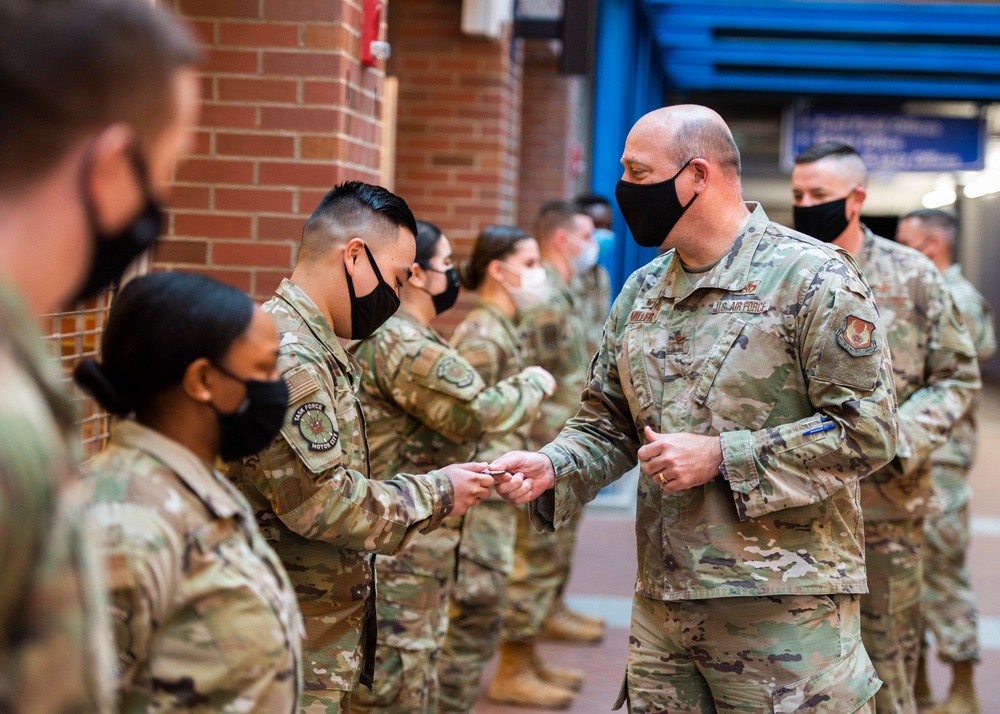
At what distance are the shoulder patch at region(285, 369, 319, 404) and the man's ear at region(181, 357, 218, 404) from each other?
2.56 feet

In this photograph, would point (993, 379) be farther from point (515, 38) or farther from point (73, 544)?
point (73, 544)

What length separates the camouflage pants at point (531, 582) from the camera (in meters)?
5.22

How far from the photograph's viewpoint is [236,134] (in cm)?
381

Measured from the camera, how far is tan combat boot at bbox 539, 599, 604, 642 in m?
5.90

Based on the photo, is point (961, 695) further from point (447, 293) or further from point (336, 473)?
point (336, 473)

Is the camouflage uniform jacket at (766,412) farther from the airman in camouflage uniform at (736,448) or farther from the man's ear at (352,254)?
the man's ear at (352,254)

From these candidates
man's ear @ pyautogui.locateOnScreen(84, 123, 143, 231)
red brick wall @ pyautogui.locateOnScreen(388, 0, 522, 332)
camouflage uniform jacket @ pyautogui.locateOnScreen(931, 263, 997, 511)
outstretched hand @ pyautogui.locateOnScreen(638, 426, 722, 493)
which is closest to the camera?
man's ear @ pyautogui.locateOnScreen(84, 123, 143, 231)

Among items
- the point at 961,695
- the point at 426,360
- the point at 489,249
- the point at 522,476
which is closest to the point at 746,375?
the point at 522,476

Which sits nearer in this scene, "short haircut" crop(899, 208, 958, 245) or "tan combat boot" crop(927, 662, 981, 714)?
"tan combat boot" crop(927, 662, 981, 714)

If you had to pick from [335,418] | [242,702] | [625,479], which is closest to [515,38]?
[625,479]

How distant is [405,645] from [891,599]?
1.72 meters

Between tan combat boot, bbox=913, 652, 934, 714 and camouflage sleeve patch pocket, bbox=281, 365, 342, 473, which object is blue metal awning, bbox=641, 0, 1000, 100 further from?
camouflage sleeve patch pocket, bbox=281, 365, 342, 473

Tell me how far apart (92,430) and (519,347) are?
2023 mm

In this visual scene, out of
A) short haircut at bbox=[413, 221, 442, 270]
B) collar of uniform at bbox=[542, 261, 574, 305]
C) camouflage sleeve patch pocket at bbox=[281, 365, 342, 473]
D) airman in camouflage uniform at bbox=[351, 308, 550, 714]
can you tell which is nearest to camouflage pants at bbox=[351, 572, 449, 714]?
airman in camouflage uniform at bbox=[351, 308, 550, 714]
